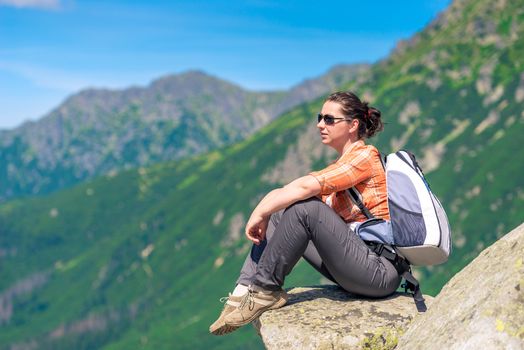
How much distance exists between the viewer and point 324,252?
14.1 meters

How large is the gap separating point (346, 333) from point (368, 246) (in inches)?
91.1

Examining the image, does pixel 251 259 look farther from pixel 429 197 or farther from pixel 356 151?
pixel 429 197

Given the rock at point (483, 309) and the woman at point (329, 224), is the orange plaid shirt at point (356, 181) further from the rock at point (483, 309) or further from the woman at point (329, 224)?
the rock at point (483, 309)

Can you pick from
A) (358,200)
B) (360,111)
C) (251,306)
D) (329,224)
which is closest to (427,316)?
(329,224)

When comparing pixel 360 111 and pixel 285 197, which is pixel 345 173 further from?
pixel 360 111

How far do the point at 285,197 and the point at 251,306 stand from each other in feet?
11.0

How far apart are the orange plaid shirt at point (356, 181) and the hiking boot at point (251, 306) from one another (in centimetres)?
296

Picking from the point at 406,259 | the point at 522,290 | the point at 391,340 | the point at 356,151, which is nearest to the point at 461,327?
the point at 522,290

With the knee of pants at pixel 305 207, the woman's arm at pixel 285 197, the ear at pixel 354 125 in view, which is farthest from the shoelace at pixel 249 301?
the ear at pixel 354 125

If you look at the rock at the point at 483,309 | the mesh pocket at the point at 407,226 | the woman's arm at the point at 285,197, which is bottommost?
the rock at the point at 483,309

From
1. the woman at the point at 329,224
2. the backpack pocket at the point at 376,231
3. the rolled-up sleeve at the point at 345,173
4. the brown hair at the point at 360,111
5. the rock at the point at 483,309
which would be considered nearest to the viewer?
the rock at the point at 483,309

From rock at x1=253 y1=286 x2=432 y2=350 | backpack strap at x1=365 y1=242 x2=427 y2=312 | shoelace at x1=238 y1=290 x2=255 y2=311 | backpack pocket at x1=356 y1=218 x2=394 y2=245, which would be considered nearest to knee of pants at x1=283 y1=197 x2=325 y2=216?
backpack pocket at x1=356 y1=218 x2=394 y2=245

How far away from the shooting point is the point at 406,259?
1423 centimetres

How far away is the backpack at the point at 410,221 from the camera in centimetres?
1299
